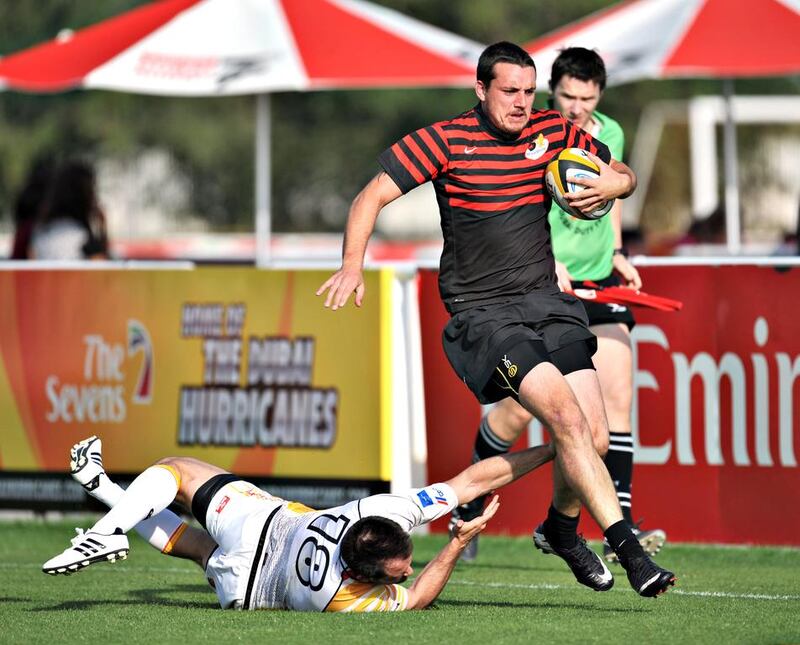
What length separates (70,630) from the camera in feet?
23.2

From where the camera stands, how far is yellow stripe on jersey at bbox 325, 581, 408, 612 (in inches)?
287

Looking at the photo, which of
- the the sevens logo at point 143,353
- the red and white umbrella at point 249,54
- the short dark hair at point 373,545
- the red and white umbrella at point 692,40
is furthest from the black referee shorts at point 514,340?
the red and white umbrella at point 249,54

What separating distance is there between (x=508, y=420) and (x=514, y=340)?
1.62m

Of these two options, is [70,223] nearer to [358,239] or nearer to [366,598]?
[358,239]

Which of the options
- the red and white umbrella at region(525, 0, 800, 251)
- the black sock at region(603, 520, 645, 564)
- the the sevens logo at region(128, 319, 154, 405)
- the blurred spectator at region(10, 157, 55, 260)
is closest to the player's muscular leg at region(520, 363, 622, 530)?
the black sock at region(603, 520, 645, 564)

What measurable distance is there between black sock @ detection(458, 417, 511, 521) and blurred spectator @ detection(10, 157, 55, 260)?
5.07 metres

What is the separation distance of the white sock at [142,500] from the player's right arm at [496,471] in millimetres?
1196

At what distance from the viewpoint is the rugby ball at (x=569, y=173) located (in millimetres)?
7477

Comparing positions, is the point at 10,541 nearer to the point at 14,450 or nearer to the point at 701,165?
the point at 14,450

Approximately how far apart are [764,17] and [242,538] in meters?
6.98

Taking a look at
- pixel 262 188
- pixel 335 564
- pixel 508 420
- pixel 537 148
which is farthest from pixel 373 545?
pixel 262 188

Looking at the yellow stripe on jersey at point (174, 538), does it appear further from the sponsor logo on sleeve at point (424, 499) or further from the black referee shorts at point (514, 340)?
the black referee shorts at point (514, 340)

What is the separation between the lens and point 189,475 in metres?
7.82

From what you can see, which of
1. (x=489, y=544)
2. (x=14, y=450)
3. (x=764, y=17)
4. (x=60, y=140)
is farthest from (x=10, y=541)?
(x=60, y=140)
